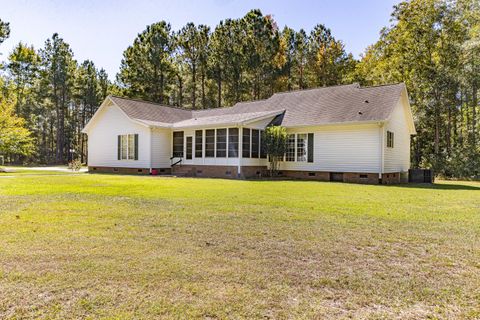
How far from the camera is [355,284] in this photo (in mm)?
3301

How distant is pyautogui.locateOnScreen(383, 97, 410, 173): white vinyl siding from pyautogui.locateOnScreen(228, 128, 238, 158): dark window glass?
730cm

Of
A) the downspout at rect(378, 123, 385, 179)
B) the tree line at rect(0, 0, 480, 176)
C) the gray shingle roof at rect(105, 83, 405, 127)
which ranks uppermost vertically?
the tree line at rect(0, 0, 480, 176)

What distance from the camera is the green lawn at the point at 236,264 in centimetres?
280

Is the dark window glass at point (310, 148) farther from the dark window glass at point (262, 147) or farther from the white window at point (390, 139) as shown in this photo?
the white window at point (390, 139)

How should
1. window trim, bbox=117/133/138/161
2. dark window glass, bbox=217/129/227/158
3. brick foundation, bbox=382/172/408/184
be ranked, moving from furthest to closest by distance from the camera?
window trim, bbox=117/133/138/161
dark window glass, bbox=217/129/227/158
brick foundation, bbox=382/172/408/184

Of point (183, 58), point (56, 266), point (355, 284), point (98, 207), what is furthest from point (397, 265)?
point (183, 58)

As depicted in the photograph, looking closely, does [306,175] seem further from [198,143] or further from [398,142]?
[198,143]

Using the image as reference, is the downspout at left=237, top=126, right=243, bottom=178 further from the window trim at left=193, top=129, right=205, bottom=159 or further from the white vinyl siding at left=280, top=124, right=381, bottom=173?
the white vinyl siding at left=280, top=124, right=381, bottom=173

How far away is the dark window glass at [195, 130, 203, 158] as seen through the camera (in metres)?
19.7

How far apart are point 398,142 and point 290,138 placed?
5.83 m

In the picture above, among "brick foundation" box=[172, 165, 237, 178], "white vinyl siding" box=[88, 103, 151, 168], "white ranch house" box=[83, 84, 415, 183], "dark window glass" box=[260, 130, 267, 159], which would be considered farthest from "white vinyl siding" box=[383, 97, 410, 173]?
"white vinyl siding" box=[88, 103, 151, 168]

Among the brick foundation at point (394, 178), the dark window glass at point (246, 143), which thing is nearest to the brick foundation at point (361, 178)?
the brick foundation at point (394, 178)

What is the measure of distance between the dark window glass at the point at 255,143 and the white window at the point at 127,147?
774cm

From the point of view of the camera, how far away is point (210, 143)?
19.2 metres
